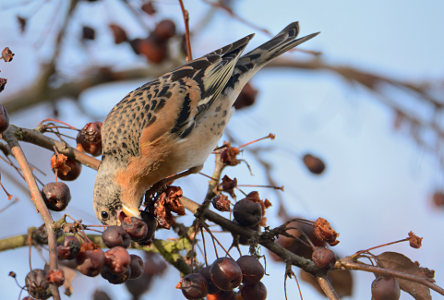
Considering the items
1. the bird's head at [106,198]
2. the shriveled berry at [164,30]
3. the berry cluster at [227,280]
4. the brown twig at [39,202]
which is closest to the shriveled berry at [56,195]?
the brown twig at [39,202]

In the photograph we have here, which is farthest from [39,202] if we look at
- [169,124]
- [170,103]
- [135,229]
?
[170,103]

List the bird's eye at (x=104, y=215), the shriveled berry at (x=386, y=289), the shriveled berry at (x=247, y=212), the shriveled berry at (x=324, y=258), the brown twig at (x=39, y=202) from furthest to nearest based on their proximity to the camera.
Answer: the bird's eye at (x=104, y=215) → the shriveled berry at (x=247, y=212) → the shriveled berry at (x=324, y=258) → the shriveled berry at (x=386, y=289) → the brown twig at (x=39, y=202)

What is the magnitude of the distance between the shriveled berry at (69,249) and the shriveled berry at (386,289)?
1.34 meters

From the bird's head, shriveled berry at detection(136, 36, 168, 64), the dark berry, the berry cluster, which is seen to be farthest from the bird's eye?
shriveled berry at detection(136, 36, 168, 64)

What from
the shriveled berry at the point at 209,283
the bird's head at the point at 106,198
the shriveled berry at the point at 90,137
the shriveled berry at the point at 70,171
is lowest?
the shriveled berry at the point at 209,283

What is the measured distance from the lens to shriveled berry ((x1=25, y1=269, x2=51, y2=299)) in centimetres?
205

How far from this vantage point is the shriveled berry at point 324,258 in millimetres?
2639

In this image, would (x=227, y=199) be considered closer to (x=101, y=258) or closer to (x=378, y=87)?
(x=101, y=258)

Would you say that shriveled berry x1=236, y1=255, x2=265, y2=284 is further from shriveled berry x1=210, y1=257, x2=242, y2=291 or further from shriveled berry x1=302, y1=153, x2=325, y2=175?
shriveled berry x1=302, y1=153, x2=325, y2=175

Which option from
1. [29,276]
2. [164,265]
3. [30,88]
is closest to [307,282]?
[164,265]

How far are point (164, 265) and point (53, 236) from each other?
2.19 meters

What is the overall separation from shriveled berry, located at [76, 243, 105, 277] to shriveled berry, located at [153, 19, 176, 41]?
2.73 meters

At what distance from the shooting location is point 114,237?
2391 mm

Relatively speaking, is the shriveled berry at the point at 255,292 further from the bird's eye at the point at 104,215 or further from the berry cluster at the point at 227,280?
→ the bird's eye at the point at 104,215
